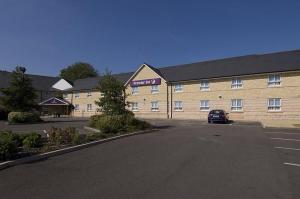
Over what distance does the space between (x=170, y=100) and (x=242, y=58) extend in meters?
11.1

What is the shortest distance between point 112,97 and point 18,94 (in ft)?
48.6

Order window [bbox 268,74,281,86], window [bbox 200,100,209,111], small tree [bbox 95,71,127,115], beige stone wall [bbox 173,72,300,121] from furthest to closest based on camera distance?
window [bbox 200,100,209,111] < window [bbox 268,74,281,86] < beige stone wall [bbox 173,72,300,121] < small tree [bbox 95,71,127,115]

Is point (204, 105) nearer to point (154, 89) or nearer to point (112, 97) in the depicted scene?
point (154, 89)

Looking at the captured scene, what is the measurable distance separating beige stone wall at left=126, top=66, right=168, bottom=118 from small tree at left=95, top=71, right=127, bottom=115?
718 inches

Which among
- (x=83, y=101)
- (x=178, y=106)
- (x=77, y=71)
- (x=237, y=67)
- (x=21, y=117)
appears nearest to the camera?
(x=21, y=117)

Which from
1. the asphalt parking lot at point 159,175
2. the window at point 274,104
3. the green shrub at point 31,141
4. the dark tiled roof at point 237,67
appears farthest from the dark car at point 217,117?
the green shrub at point 31,141

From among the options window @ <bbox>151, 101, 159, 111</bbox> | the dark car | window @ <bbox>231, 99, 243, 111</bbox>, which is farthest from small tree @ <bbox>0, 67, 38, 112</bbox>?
window @ <bbox>231, 99, 243, 111</bbox>

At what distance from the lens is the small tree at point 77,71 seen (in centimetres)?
9053

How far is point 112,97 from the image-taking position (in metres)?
23.2

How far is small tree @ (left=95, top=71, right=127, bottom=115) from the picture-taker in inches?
896

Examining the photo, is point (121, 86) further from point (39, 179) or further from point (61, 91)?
point (61, 91)

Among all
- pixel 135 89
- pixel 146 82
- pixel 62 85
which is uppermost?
pixel 62 85

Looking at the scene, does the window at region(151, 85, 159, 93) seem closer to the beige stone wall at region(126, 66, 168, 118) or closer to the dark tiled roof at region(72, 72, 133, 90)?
the beige stone wall at region(126, 66, 168, 118)

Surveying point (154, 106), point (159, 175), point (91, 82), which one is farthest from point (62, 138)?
point (91, 82)
